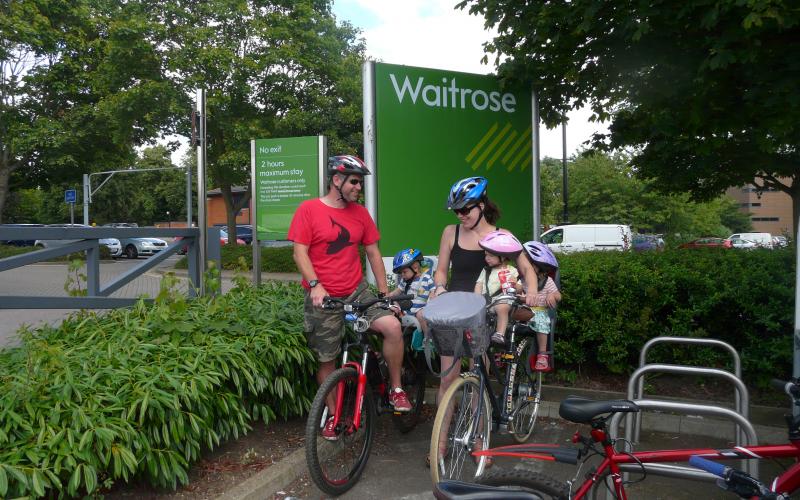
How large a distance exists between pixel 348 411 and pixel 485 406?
2.76 feet

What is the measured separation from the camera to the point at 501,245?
410cm

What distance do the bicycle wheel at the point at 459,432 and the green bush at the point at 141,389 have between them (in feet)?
4.23

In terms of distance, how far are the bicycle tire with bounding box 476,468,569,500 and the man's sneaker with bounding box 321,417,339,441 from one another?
1579mm

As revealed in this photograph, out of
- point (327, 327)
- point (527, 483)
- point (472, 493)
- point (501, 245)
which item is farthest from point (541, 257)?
point (472, 493)

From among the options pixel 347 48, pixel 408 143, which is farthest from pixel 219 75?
pixel 408 143

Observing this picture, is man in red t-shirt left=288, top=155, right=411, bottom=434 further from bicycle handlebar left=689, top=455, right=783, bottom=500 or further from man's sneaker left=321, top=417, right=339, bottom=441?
bicycle handlebar left=689, top=455, right=783, bottom=500

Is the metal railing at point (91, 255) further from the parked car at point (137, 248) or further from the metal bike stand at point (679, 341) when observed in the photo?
the parked car at point (137, 248)

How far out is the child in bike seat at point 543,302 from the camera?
15.7ft

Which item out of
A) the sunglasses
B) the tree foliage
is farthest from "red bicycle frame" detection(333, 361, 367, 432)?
the tree foliage

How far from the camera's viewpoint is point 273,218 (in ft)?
27.1

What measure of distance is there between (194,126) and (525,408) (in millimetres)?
4393

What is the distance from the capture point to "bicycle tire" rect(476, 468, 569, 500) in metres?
2.32

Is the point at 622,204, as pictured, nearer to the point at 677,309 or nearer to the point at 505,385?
the point at 677,309

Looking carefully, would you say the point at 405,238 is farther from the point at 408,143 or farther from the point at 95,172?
the point at 95,172
